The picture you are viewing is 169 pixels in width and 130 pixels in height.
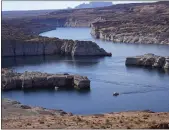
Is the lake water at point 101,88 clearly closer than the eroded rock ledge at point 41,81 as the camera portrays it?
Yes

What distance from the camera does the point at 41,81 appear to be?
27266 millimetres

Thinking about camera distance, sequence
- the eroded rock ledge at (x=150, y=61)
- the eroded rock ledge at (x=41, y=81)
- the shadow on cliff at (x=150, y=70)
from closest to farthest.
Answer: the eroded rock ledge at (x=41, y=81) → the shadow on cliff at (x=150, y=70) → the eroded rock ledge at (x=150, y=61)

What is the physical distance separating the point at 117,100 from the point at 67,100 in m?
2.39

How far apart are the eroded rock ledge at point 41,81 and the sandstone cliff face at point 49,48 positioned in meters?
13.4

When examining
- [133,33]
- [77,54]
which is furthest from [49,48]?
[133,33]

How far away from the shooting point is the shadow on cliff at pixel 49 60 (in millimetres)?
36469

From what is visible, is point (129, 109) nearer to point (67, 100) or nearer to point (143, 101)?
point (143, 101)

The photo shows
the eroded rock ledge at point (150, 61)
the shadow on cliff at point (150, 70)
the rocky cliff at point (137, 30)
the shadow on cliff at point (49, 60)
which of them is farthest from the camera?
the rocky cliff at point (137, 30)

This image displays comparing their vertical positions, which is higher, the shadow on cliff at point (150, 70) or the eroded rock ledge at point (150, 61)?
the eroded rock ledge at point (150, 61)

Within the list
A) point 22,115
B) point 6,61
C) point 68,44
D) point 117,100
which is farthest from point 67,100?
point 68,44

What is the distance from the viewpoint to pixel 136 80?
1109 inches

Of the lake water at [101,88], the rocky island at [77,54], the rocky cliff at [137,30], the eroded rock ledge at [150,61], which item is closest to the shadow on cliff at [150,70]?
the lake water at [101,88]

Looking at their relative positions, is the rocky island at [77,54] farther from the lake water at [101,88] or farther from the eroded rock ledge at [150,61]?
the lake water at [101,88]

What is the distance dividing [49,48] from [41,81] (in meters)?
16.4
